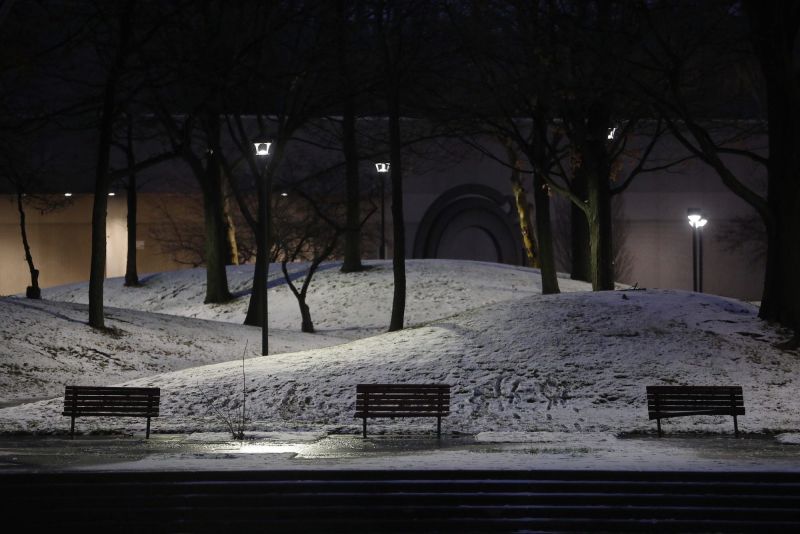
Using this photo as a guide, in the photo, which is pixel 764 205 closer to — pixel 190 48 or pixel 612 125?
pixel 612 125

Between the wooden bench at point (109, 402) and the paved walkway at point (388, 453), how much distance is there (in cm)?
45

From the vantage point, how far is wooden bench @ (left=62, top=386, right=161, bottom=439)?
63.5 feet

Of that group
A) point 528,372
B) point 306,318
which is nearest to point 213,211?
point 306,318

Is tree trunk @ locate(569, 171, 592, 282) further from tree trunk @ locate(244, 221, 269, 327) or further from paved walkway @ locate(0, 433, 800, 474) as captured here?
paved walkway @ locate(0, 433, 800, 474)

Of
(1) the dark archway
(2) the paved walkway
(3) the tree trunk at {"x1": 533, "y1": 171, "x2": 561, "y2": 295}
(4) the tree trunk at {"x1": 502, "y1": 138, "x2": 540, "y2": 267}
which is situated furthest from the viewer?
(1) the dark archway

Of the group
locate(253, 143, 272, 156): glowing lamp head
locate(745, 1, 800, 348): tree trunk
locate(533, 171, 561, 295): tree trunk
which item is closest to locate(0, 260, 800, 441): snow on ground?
locate(745, 1, 800, 348): tree trunk

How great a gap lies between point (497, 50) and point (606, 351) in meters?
12.4

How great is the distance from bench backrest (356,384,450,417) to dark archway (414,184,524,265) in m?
35.0

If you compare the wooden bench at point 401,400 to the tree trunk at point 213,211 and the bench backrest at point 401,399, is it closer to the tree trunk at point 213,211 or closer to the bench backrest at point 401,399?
the bench backrest at point 401,399

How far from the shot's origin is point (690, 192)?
5806cm

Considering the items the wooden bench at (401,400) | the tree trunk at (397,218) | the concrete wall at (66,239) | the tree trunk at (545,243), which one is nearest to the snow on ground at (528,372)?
the wooden bench at (401,400)

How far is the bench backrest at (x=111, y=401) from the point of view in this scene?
19.4 m

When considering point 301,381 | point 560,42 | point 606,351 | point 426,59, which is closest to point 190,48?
point 426,59

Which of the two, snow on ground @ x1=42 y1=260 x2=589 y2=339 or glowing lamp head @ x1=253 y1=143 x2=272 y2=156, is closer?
glowing lamp head @ x1=253 y1=143 x2=272 y2=156
